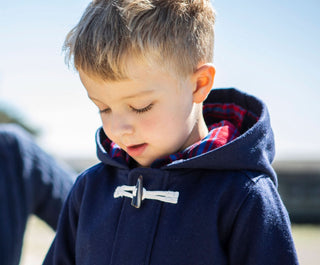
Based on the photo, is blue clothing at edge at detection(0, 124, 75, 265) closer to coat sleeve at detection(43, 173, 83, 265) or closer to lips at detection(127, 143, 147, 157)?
coat sleeve at detection(43, 173, 83, 265)

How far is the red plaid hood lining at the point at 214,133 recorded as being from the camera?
1.48m

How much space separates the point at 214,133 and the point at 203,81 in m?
0.17

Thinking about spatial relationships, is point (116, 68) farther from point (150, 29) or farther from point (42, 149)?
point (42, 149)

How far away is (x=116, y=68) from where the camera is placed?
1.36 meters

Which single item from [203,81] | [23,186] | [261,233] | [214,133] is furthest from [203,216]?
[23,186]

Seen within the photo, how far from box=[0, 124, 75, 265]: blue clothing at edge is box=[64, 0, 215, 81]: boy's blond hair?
3.79ft

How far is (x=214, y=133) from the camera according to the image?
155 cm

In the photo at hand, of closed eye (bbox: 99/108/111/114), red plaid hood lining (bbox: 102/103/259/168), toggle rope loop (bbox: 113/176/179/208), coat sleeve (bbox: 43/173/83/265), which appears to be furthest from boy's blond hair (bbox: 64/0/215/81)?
coat sleeve (bbox: 43/173/83/265)

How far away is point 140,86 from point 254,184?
40cm

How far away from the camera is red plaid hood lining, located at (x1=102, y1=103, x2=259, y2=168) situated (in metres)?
1.48

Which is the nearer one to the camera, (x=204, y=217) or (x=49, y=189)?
(x=204, y=217)

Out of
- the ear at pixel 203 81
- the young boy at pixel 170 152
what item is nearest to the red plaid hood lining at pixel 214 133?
the young boy at pixel 170 152

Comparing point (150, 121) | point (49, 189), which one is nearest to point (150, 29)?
point (150, 121)

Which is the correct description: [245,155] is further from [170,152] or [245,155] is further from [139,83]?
[139,83]
